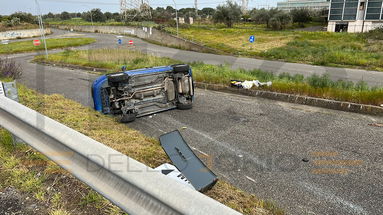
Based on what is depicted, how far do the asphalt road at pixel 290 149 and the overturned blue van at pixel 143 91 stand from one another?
0.34 meters

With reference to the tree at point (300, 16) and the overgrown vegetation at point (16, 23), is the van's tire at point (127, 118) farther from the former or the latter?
the overgrown vegetation at point (16, 23)

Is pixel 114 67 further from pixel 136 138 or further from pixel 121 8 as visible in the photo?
pixel 121 8

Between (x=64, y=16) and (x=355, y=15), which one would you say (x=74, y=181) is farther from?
(x=64, y=16)

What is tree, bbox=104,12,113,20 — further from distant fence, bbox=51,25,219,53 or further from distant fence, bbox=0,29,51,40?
distant fence, bbox=0,29,51,40

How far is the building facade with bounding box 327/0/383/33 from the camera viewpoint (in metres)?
50.4

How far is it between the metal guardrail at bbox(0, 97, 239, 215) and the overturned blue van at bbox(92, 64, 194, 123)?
15.8 ft

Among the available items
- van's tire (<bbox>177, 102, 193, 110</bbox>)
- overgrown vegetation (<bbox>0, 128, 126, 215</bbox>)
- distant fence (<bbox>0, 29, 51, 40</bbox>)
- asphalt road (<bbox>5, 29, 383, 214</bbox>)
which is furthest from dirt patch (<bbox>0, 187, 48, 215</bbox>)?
Result: distant fence (<bbox>0, 29, 51, 40</bbox>)

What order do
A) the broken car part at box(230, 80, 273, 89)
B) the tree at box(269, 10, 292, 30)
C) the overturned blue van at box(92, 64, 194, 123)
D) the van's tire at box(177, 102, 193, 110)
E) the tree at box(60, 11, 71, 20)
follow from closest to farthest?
the overturned blue van at box(92, 64, 194, 123)
the van's tire at box(177, 102, 193, 110)
the broken car part at box(230, 80, 273, 89)
the tree at box(269, 10, 292, 30)
the tree at box(60, 11, 71, 20)

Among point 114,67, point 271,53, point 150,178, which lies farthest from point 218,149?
point 271,53

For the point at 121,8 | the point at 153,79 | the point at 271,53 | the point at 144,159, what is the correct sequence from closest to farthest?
the point at 144,159 < the point at 153,79 < the point at 271,53 < the point at 121,8

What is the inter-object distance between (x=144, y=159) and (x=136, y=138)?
1.32 meters

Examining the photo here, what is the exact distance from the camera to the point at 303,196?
420 cm

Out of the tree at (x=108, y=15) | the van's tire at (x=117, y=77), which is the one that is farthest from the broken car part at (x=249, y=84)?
the tree at (x=108, y=15)

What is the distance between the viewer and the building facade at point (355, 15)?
1983 inches
